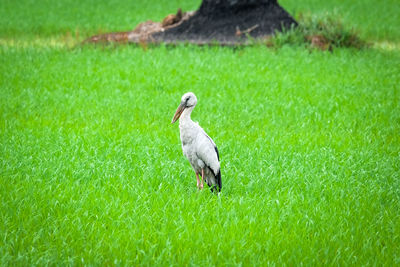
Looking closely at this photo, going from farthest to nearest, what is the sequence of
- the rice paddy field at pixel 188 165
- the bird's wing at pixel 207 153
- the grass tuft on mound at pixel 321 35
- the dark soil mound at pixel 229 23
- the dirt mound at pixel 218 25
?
1. the dark soil mound at pixel 229 23
2. the dirt mound at pixel 218 25
3. the grass tuft on mound at pixel 321 35
4. the bird's wing at pixel 207 153
5. the rice paddy field at pixel 188 165

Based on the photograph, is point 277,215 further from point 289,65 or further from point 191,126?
point 289,65

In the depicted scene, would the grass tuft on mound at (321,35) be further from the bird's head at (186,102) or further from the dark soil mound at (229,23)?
the bird's head at (186,102)

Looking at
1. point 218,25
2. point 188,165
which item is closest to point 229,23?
point 218,25

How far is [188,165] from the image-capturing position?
6254 millimetres

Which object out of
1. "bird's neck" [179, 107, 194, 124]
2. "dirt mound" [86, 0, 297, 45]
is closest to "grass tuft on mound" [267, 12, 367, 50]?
"dirt mound" [86, 0, 297, 45]

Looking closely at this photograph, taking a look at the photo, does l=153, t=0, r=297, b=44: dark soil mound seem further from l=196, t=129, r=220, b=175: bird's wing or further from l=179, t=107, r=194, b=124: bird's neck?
l=196, t=129, r=220, b=175: bird's wing

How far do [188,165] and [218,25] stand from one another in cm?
1045

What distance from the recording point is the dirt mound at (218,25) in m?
15.2

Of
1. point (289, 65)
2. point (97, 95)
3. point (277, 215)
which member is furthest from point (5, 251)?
point (289, 65)

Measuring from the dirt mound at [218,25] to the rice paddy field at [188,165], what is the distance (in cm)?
186

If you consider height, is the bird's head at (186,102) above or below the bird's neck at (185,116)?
above

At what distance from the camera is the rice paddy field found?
422 cm

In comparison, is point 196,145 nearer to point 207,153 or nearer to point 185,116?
point 207,153

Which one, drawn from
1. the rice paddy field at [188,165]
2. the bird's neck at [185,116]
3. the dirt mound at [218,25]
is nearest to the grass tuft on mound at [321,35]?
the dirt mound at [218,25]
